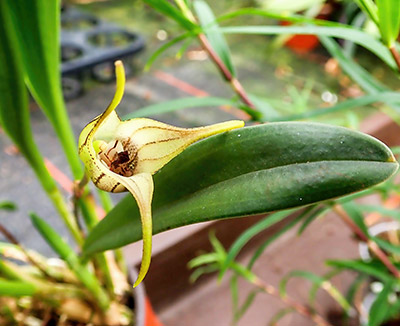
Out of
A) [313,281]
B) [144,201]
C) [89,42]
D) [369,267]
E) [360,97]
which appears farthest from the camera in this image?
[89,42]

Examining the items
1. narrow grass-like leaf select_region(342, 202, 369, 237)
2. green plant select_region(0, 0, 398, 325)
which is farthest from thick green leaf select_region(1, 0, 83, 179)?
narrow grass-like leaf select_region(342, 202, 369, 237)

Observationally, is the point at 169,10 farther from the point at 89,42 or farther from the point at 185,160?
the point at 89,42

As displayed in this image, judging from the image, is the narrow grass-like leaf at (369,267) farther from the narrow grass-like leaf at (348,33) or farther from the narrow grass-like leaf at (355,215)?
the narrow grass-like leaf at (348,33)

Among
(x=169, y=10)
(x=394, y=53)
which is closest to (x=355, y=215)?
(x=394, y=53)

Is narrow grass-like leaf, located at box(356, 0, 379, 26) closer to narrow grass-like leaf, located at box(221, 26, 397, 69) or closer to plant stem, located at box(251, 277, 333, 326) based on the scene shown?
narrow grass-like leaf, located at box(221, 26, 397, 69)

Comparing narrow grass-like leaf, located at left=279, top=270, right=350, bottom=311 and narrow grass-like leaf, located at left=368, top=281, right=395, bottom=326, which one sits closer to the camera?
narrow grass-like leaf, located at left=368, top=281, right=395, bottom=326
